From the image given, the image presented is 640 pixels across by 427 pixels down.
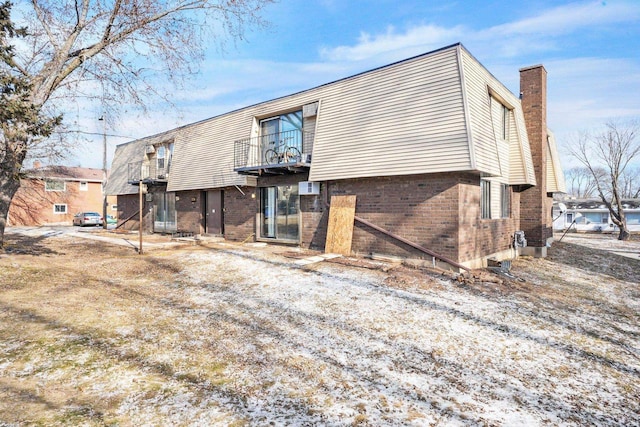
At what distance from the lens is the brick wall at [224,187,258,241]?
579 inches

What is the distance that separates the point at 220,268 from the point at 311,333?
5174 mm

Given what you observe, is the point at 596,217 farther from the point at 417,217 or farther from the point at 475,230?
the point at 417,217

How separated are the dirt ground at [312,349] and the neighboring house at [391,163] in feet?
7.24

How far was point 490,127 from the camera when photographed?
9867 mm

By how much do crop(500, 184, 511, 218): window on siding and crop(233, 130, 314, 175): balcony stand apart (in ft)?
23.9

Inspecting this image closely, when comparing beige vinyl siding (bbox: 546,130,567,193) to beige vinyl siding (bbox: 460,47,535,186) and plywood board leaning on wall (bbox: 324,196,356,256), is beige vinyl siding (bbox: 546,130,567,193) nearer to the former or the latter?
beige vinyl siding (bbox: 460,47,535,186)

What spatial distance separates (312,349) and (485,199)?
892 cm

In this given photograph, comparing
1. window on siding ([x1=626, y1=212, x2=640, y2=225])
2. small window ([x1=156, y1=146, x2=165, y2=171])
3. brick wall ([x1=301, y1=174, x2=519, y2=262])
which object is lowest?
window on siding ([x1=626, y1=212, x2=640, y2=225])

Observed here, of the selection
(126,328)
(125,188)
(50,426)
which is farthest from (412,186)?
(125,188)

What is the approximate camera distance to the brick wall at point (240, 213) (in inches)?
579

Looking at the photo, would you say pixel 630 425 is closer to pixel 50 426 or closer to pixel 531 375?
pixel 531 375

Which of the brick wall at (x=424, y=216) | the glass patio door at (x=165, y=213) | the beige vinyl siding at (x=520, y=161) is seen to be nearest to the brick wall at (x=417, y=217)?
the brick wall at (x=424, y=216)

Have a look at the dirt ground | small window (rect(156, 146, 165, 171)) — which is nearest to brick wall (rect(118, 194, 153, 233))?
small window (rect(156, 146, 165, 171))

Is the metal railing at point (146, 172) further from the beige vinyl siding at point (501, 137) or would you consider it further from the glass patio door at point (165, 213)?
the beige vinyl siding at point (501, 137)
